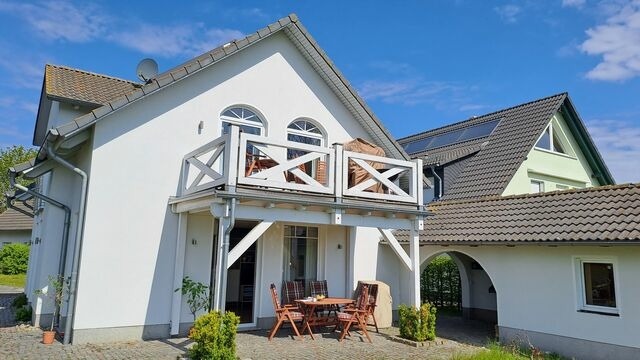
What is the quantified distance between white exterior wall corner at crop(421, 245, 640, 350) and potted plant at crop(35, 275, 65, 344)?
9.87 meters

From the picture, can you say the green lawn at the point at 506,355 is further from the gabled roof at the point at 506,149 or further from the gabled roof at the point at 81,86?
the gabled roof at the point at 81,86

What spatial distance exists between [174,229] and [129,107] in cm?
300

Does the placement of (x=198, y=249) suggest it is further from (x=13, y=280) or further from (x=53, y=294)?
(x=13, y=280)

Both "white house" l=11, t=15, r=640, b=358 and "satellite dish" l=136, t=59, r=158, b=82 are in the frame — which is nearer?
"white house" l=11, t=15, r=640, b=358

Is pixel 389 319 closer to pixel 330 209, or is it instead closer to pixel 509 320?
pixel 509 320

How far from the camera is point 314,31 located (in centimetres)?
1302

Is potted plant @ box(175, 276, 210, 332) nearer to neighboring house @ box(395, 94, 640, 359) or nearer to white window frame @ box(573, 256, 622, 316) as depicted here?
neighboring house @ box(395, 94, 640, 359)

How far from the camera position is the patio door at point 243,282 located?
39.9ft

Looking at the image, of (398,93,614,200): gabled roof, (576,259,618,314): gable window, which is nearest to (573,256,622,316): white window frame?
(576,259,618,314): gable window

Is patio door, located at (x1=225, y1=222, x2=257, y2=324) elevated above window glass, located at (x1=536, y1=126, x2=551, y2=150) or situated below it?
below

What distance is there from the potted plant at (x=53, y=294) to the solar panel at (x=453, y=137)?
55.5 feet

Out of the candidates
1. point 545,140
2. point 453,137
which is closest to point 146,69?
point 453,137

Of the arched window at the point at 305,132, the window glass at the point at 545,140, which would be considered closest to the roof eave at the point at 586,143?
the window glass at the point at 545,140

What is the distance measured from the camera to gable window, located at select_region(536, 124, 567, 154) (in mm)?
18578
